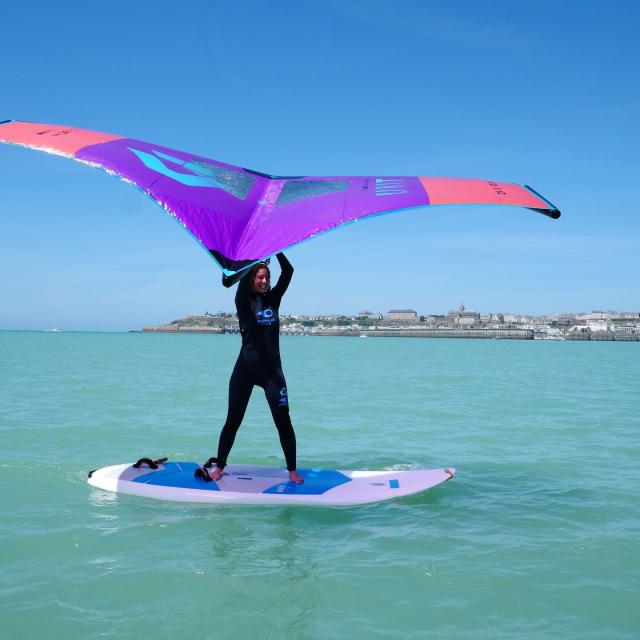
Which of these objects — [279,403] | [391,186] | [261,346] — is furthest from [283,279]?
[391,186]

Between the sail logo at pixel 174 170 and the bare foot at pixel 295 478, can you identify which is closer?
the sail logo at pixel 174 170

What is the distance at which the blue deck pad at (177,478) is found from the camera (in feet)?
25.1

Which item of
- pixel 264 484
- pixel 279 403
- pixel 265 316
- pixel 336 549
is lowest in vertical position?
pixel 336 549

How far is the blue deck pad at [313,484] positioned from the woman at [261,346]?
42 cm

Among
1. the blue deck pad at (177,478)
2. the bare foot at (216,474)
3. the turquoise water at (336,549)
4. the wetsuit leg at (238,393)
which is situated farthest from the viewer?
the bare foot at (216,474)

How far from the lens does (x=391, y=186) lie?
668 cm

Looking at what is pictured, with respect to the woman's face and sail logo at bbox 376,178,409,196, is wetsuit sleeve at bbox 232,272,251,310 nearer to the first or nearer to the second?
the woman's face

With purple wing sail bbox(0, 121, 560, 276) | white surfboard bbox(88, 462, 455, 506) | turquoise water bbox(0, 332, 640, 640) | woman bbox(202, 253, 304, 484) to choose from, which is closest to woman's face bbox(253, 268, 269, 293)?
woman bbox(202, 253, 304, 484)

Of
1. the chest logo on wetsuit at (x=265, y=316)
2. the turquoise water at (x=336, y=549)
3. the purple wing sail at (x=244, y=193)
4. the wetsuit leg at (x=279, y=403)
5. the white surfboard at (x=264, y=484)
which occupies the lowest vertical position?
the turquoise water at (x=336, y=549)

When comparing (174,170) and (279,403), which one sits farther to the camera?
(279,403)

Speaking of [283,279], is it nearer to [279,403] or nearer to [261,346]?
[261,346]

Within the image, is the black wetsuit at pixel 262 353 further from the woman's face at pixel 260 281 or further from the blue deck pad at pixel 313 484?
the blue deck pad at pixel 313 484

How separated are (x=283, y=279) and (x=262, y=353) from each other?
846mm

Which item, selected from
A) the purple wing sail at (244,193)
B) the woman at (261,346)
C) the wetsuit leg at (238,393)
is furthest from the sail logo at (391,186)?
the wetsuit leg at (238,393)
